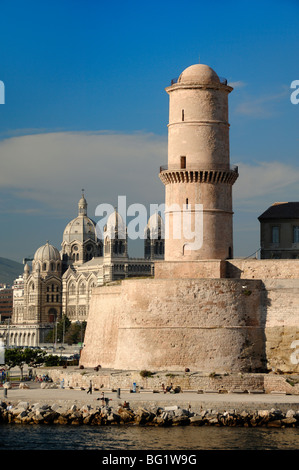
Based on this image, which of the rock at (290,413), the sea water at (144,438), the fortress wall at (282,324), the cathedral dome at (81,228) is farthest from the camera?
the cathedral dome at (81,228)

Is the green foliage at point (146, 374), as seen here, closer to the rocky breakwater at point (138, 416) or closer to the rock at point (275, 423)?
the rocky breakwater at point (138, 416)

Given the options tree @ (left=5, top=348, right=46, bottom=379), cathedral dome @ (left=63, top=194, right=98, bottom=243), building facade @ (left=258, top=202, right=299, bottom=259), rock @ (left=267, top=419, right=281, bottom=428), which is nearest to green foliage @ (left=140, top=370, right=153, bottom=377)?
rock @ (left=267, top=419, right=281, bottom=428)

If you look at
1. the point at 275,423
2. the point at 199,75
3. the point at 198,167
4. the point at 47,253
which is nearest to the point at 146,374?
the point at 275,423

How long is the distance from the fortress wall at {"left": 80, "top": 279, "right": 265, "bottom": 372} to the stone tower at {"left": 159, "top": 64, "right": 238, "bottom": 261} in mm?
3222

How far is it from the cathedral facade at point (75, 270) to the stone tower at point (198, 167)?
314ft

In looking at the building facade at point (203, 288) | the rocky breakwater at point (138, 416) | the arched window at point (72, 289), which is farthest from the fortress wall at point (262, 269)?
the arched window at point (72, 289)

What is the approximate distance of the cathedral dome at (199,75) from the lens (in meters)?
45.2

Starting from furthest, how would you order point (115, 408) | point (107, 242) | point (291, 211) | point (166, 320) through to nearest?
point (107, 242) < point (291, 211) < point (166, 320) < point (115, 408)

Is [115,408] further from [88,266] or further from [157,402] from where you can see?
[88,266]

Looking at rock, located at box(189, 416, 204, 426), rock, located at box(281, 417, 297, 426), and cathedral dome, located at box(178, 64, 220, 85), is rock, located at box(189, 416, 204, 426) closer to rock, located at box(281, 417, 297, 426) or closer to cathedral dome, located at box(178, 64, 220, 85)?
rock, located at box(281, 417, 297, 426)

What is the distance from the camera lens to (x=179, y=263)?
147ft

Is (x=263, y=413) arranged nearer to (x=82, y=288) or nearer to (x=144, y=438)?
(x=144, y=438)
